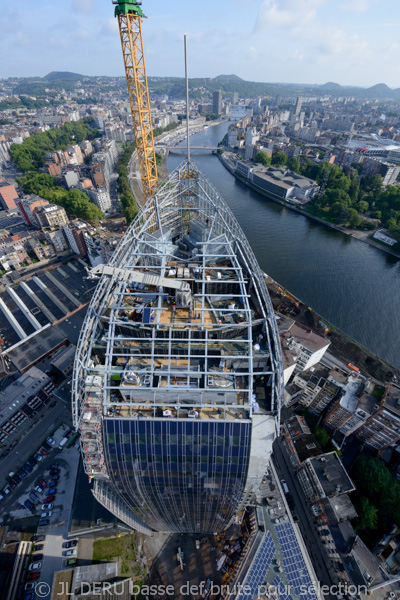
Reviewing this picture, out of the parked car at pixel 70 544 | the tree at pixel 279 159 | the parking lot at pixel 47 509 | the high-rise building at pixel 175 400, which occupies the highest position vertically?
the high-rise building at pixel 175 400

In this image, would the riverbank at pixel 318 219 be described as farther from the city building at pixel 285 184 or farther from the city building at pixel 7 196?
the city building at pixel 7 196

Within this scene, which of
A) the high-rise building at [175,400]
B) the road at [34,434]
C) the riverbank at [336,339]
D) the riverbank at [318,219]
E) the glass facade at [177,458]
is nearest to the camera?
the glass facade at [177,458]

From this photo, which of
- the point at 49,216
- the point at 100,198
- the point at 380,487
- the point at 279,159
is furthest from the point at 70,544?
the point at 279,159

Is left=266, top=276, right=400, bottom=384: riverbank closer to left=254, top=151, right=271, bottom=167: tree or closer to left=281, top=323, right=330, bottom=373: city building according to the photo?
left=281, top=323, right=330, bottom=373: city building

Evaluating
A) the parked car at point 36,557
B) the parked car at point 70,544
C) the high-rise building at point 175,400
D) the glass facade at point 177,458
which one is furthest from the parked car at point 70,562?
the glass facade at point 177,458

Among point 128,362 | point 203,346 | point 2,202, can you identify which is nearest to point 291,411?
point 203,346

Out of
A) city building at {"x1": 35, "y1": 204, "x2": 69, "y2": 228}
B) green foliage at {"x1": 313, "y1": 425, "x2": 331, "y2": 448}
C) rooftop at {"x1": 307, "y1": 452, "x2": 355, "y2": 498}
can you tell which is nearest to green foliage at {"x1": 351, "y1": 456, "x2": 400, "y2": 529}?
rooftop at {"x1": 307, "y1": 452, "x2": 355, "y2": 498}
